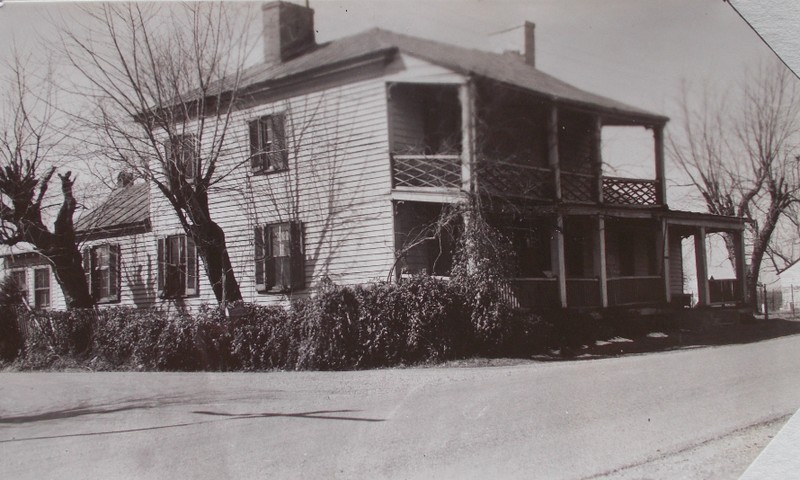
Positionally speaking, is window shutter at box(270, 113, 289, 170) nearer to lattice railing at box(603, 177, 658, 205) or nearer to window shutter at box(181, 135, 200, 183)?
window shutter at box(181, 135, 200, 183)

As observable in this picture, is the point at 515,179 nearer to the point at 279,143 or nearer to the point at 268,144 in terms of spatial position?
the point at 279,143

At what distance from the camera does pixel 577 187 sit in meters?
4.99

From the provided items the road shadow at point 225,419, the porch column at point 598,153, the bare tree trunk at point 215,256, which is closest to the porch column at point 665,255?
the porch column at point 598,153

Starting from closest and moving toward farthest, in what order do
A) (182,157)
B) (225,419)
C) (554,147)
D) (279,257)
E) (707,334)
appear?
(554,147) < (707,334) < (279,257) < (225,419) < (182,157)

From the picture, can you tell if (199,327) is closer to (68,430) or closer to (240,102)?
(68,430)

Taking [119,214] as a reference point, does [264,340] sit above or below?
below

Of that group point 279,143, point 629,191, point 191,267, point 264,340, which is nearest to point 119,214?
point 191,267

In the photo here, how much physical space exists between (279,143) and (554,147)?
2.56 metres

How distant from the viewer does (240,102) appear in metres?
6.80

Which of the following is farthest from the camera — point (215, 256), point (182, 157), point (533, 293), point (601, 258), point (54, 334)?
point (533, 293)

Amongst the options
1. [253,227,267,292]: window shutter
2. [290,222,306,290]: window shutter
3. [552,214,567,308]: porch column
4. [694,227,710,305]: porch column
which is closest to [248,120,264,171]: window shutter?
[253,227,267,292]: window shutter

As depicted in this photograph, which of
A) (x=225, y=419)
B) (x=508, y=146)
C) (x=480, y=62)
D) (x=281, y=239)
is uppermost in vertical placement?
(x=480, y=62)

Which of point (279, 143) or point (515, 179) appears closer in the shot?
point (515, 179)

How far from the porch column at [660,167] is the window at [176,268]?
397cm
